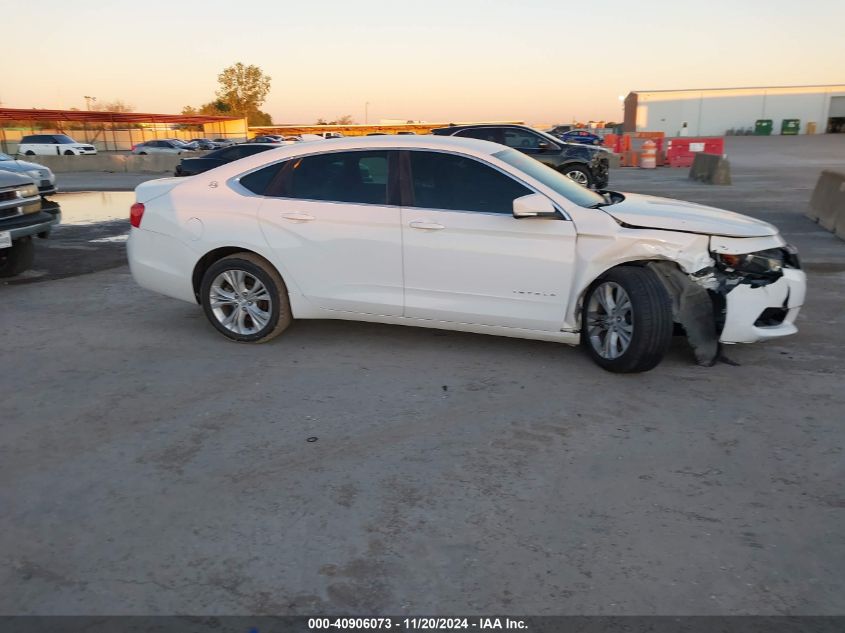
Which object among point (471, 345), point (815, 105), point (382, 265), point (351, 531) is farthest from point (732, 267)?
point (815, 105)

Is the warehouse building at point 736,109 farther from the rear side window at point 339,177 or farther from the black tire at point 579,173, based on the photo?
the rear side window at point 339,177

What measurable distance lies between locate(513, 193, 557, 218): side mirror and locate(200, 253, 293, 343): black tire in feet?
6.60

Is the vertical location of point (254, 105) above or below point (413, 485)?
above

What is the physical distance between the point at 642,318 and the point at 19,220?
22.8 feet

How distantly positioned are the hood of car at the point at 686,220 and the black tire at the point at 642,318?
0.36 metres

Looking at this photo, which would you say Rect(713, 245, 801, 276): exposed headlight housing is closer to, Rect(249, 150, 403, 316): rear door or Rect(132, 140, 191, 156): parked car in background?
Rect(249, 150, 403, 316): rear door

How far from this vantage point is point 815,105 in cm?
7362

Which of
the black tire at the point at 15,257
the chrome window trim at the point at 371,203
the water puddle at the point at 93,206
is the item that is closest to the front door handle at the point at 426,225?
the chrome window trim at the point at 371,203

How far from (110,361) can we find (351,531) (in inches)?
122

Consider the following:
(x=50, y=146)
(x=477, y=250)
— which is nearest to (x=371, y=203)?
(x=477, y=250)

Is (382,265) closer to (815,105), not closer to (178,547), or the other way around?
(178,547)

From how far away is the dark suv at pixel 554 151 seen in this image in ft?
56.8

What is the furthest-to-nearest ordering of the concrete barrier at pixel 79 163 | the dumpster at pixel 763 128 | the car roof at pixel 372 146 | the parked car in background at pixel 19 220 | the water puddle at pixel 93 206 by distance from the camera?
the dumpster at pixel 763 128
the concrete barrier at pixel 79 163
the water puddle at pixel 93 206
the parked car in background at pixel 19 220
the car roof at pixel 372 146

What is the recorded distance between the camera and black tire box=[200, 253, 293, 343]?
17.6ft
